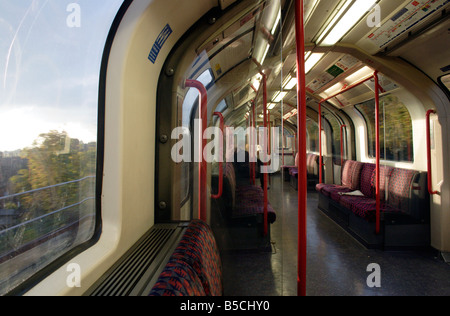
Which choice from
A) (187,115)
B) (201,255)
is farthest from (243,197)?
(201,255)

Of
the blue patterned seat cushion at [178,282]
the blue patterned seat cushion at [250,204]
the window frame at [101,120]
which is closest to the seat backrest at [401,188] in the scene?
the blue patterned seat cushion at [250,204]

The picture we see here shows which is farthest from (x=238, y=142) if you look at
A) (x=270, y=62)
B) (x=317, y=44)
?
(x=317, y=44)

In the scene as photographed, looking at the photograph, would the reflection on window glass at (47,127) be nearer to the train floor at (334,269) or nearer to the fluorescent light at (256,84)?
the train floor at (334,269)

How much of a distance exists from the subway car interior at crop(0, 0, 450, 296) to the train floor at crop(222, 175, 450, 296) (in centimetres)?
2

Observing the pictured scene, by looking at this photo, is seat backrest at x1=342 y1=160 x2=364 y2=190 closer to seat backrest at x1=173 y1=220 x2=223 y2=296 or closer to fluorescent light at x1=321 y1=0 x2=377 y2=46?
fluorescent light at x1=321 y1=0 x2=377 y2=46

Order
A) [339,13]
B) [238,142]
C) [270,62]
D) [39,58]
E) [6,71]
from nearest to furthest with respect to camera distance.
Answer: [6,71], [39,58], [270,62], [339,13], [238,142]

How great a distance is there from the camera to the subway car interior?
0.95 m

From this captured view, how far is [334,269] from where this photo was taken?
9.49ft

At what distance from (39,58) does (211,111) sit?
1713 millimetres

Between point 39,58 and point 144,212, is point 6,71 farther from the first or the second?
point 144,212

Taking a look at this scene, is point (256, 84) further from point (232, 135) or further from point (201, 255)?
point (201, 255)

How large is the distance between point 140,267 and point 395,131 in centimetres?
437

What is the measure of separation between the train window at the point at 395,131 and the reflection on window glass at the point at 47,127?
4167 millimetres

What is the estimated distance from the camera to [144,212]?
162 centimetres
